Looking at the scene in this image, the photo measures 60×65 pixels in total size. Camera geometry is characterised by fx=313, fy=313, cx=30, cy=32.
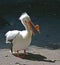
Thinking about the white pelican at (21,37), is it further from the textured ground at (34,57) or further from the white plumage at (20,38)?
the textured ground at (34,57)

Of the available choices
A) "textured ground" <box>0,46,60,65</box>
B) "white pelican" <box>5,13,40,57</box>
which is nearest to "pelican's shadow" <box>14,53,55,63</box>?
"textured ground" <box>0,46,60,65</box>

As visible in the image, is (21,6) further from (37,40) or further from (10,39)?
(10,39)

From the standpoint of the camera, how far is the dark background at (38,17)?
30.9 ft

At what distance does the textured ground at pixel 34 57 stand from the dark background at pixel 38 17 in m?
0.45

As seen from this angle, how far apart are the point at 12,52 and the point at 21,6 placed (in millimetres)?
6743

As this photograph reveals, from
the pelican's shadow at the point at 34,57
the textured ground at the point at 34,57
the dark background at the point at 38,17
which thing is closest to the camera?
the textured ground at the point at 34,57

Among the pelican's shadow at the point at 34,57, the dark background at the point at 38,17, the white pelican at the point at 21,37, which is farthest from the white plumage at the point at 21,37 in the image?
the dark background at the point at 38,17

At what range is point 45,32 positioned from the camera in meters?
10.3

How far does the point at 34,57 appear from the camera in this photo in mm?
7887

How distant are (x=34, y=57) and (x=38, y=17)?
4956 millimetres

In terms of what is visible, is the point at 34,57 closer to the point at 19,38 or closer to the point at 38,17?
the point at 19,38

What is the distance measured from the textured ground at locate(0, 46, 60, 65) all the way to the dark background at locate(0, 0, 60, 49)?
454 mm

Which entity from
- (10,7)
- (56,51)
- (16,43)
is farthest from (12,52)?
(10,7)

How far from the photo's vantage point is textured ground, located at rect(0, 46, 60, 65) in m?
7.35
